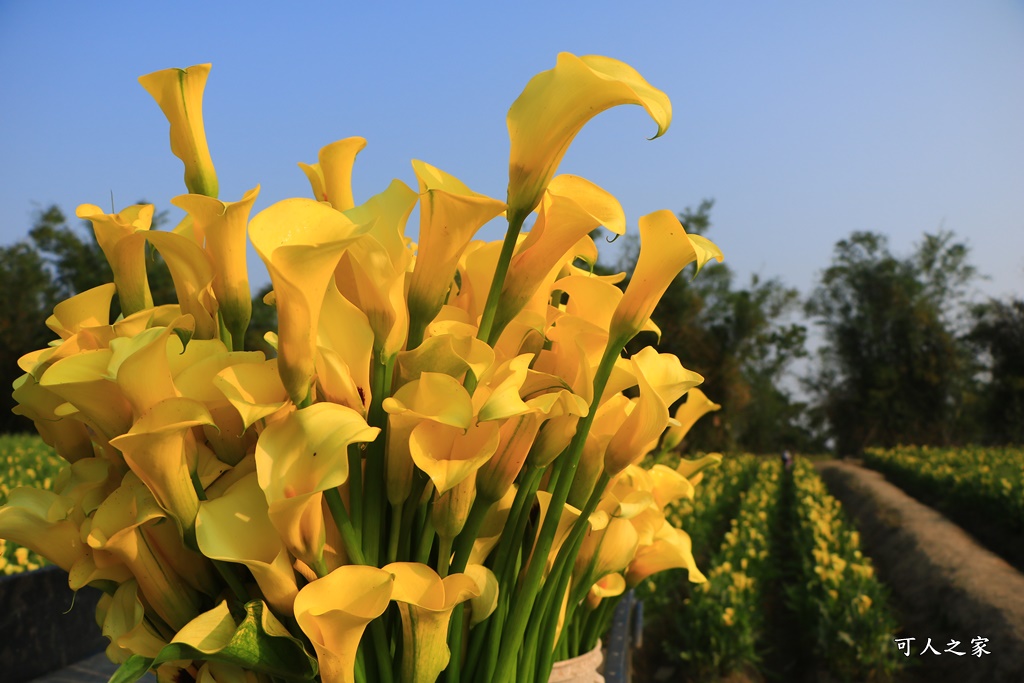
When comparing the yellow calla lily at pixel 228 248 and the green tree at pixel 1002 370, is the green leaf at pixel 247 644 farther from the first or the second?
the green tree at pixel 1002 370

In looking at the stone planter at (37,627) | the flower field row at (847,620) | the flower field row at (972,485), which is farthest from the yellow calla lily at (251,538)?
the flower field row at (972,485)

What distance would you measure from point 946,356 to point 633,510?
34.2 meters

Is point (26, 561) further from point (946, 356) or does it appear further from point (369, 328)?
point (946, 356)

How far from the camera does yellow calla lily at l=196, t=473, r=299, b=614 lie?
505 mm

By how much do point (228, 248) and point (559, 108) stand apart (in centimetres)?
27

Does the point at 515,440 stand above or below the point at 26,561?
above

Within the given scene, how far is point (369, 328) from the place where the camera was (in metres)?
0.56

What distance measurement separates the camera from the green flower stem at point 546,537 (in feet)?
1.98

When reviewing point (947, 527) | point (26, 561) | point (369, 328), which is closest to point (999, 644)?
point (947, 527)

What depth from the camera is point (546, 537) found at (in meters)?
0.61

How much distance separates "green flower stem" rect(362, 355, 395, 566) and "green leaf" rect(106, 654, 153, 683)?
0.52 ft

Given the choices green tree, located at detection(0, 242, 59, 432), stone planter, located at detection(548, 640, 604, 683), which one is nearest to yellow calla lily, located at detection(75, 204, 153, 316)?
stone planter, located at detection(548, 640, 604, 683)

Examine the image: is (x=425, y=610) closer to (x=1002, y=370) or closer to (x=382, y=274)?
(x=382, y=274)

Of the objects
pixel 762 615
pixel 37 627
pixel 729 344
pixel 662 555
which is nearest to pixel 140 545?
pixel 662 555
